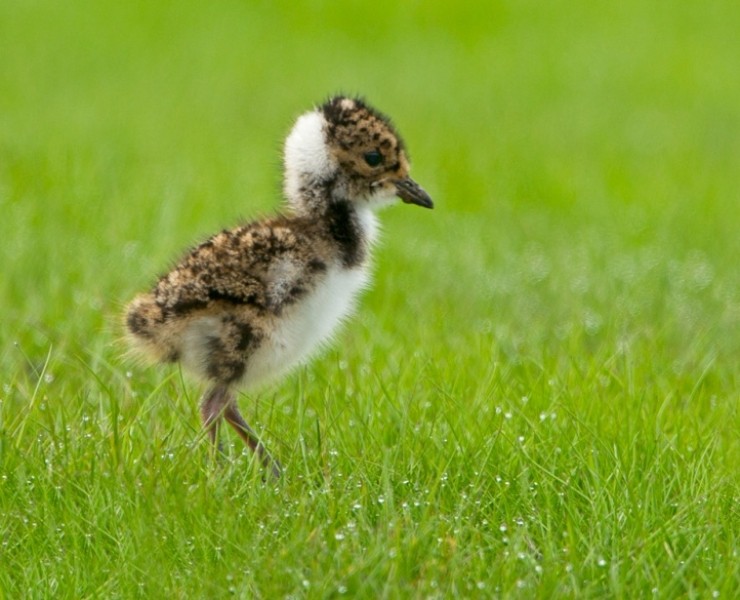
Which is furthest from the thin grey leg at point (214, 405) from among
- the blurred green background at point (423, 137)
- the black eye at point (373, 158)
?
the blurred green background at point (423, 137)

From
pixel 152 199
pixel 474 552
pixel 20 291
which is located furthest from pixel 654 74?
pixel 474 552

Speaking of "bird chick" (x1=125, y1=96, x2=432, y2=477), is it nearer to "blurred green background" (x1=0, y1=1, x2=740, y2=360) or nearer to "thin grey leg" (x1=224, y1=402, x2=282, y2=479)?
"thin grey leg" (x1=224, y1=402, x2=282, y2=479)

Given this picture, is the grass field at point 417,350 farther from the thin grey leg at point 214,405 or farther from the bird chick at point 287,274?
the bird chick at point 287,274

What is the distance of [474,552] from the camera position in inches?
164

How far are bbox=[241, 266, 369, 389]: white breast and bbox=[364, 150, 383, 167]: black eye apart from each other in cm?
42

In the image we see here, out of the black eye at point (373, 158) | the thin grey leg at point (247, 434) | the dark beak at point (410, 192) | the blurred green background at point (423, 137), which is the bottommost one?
the thin grey leg at point (247, 434)

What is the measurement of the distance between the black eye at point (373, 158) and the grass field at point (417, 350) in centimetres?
90

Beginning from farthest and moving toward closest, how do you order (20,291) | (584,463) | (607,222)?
(607,222) < (20,291) < (584,463)

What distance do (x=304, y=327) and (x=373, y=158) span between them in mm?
746

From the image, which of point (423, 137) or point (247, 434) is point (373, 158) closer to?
point (247, 434)

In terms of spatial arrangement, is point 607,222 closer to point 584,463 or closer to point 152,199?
point 152,199

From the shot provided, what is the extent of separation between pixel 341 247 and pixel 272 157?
280 inches

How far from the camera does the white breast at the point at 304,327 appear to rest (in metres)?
5.00

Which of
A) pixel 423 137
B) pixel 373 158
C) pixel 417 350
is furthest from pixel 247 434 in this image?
pixel 423 137
